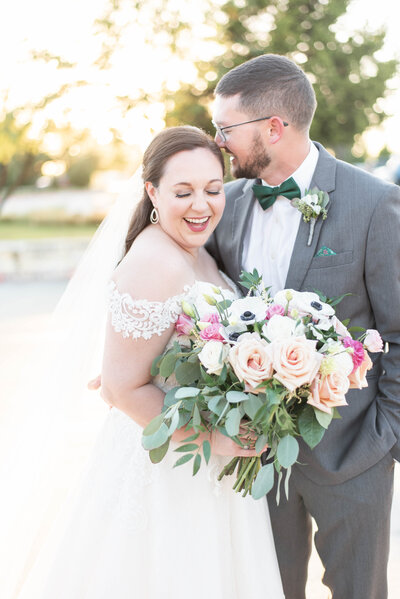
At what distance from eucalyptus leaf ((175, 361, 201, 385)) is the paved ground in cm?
189

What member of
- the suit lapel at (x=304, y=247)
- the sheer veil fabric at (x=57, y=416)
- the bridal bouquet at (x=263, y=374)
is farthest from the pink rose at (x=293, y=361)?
the sheer veil fabric at (x=57, y=416)

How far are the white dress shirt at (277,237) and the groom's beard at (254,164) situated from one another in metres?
0.13

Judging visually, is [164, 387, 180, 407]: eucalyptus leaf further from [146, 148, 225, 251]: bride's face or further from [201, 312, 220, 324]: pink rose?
[146, 148, 225, 251]: bride's face

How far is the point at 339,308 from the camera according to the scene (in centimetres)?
250

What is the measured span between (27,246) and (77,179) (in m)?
25.1

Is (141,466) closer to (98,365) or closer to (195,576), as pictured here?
(195,576)

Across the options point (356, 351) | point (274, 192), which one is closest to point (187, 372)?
point (356, 351)

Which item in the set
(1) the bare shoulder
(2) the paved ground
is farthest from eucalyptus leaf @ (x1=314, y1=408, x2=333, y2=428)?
(2) the paved ground

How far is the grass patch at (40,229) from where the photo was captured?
2672cm

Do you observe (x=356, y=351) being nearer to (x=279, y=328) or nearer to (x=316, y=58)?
(x=279, y=328)

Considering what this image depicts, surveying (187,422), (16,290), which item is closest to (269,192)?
(187,422)

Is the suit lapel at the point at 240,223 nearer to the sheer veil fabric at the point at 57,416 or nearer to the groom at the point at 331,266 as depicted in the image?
the groom at the point at 331,266

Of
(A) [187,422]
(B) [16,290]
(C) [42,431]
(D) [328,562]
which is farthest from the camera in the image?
(B) [16,290]

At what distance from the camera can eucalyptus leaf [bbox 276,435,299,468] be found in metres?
1.92
